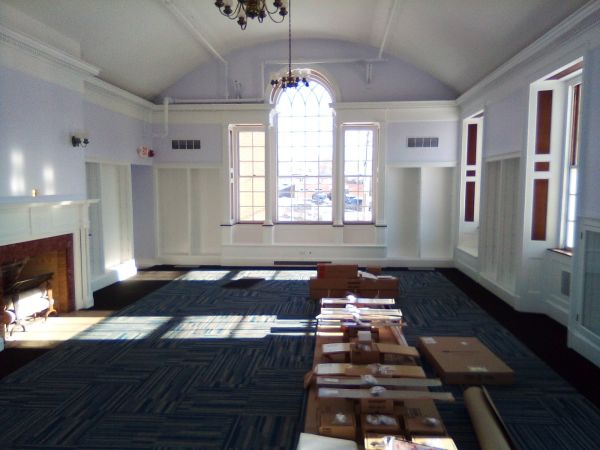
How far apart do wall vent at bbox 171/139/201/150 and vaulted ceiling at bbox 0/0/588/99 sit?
108 centimetres

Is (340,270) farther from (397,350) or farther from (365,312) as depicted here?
(397,350)

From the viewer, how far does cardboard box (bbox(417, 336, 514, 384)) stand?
372 centimetres

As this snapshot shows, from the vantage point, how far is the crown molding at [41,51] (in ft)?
15.0

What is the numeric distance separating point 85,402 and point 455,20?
620 cm

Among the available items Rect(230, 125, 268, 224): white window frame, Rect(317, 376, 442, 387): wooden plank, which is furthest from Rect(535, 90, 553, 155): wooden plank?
Rect(230, 125, 268, 224): white window frame

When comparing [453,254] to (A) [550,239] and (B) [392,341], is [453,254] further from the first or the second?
(B) [392,341]

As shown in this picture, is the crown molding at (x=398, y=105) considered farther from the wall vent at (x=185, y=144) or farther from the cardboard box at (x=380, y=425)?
the cardboard box at (x=380, y=425)

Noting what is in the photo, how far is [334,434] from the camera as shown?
8.17ft

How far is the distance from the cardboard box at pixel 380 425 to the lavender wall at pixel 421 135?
681cm

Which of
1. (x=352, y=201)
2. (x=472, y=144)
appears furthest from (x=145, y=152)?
(x=472, y=144)

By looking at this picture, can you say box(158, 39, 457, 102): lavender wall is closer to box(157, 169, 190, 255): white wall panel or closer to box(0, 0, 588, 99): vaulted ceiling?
box(0, 0, 588, 99): vaulted ceiling

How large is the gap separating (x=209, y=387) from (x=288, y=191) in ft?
19.6

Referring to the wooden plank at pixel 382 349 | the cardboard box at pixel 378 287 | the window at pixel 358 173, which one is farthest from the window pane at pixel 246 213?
the wooden plank at pixel 382 349

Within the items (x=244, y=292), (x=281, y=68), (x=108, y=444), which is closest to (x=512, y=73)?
(x=281, y=68)
